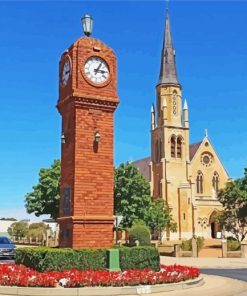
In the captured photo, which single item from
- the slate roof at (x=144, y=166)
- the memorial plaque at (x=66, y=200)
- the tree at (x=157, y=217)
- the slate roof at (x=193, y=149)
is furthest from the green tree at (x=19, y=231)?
the memorial plaque at (x=66, y=200)

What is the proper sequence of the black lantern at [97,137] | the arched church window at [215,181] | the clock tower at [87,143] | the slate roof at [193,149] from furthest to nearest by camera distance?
the slate roof at [193,149] < the arched church window at [215,181] < the black lantern at [97,137] < the clock tower at [87,143]

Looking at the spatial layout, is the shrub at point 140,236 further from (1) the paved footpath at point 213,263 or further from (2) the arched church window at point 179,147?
(2) the arched church window at point 179,147

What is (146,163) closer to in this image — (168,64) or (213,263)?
(168,64)

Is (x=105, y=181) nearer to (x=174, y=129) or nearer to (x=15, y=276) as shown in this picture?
(x=15, y=276)

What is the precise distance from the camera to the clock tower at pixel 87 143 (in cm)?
1679

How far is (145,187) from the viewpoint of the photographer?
52.3m

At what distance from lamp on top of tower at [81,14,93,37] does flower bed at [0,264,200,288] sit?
8893 millimetres

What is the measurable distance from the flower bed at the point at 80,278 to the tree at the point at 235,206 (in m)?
37.7

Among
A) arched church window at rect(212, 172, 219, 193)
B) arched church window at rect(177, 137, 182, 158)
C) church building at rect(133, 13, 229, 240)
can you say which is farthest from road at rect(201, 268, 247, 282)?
arched church window at rect(212, 172, 219, 193)

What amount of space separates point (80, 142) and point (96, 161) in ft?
2.96

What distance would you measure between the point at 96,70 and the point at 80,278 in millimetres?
7839

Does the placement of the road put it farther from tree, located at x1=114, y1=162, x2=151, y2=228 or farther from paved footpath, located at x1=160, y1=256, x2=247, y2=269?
tree, located at x1=114, y1=162, x2=151, y2=228

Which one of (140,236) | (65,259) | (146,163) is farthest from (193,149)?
(65,259)

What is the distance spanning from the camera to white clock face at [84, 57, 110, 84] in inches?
706
